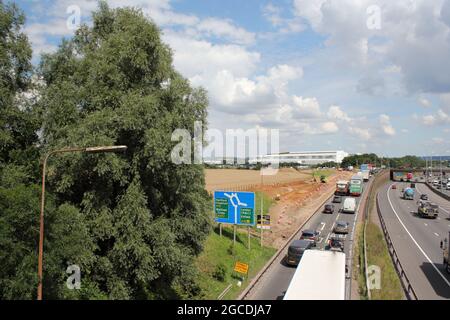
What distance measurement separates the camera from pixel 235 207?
114 feet

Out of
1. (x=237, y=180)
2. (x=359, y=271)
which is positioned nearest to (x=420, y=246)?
(x=359, y=271)

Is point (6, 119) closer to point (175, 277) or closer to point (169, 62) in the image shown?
point (169, 62)

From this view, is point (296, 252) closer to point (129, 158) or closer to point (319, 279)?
point (319, 279)

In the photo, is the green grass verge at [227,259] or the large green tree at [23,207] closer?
the large green tree at [23,207]

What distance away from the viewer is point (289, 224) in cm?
5194

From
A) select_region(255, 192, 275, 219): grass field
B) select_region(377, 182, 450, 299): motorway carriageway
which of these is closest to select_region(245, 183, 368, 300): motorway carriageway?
select_region(377, 182, 450, 299): motorway carriageway

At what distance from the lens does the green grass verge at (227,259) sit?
26.7 m

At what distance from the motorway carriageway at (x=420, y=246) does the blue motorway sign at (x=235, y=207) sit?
41.2 ft

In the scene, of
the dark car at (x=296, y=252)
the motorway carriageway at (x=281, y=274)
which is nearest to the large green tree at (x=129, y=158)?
the motorway carriageway at (x=281, y=274)

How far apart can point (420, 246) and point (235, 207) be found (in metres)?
17.9

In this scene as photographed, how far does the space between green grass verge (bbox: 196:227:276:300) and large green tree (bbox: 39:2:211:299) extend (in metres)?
4.74

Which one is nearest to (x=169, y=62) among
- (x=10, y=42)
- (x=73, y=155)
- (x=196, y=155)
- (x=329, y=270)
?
(x=196, y=155)

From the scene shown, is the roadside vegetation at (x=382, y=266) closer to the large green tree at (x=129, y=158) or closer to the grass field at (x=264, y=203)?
the large green tree at (x=129, y=158)

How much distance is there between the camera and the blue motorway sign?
34312 mm
